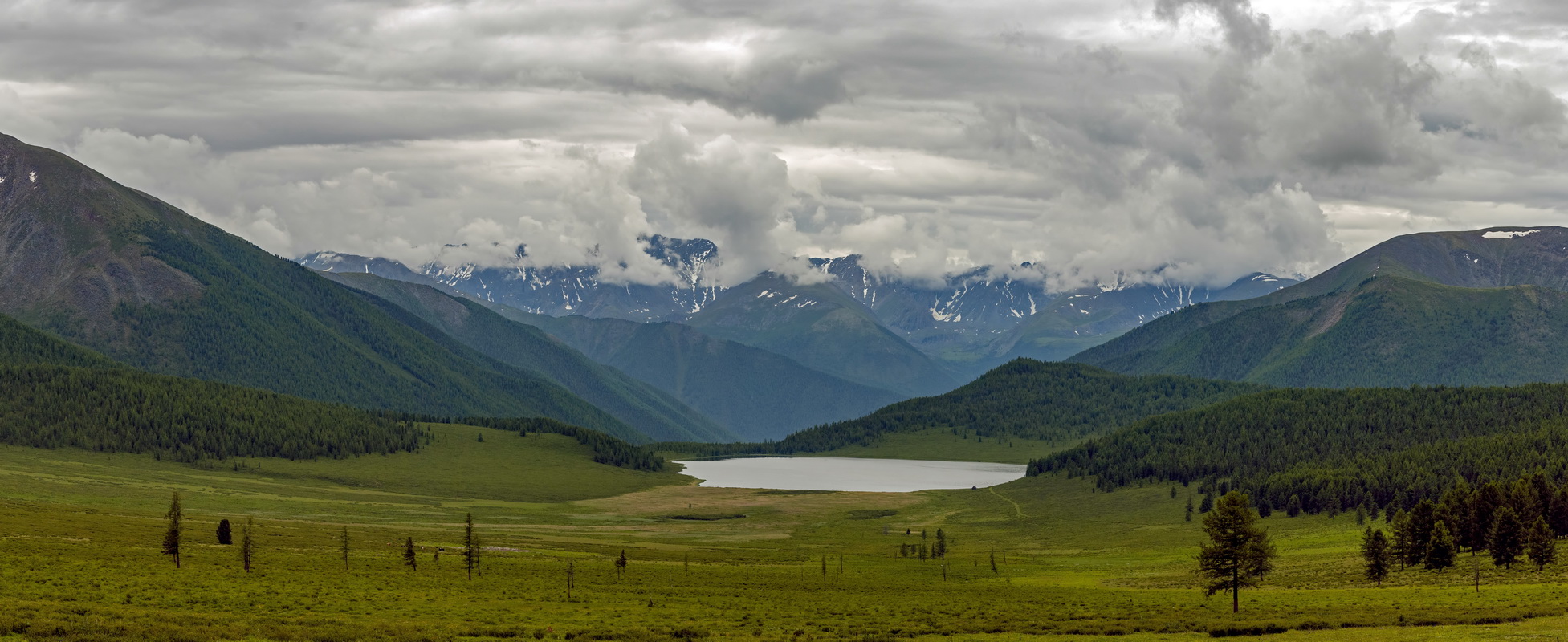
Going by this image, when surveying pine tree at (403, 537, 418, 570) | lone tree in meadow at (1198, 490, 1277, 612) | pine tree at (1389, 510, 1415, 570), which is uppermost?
lone tree in meadow at (1198, 490, 1277, 612)

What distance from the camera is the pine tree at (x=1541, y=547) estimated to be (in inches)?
4419

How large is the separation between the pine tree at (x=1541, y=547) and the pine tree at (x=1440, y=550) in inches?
278

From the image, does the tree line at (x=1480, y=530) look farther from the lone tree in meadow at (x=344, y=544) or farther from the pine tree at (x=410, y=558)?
the lone tree in meadow at (x=344, y=544)

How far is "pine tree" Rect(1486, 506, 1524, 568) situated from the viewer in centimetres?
11594

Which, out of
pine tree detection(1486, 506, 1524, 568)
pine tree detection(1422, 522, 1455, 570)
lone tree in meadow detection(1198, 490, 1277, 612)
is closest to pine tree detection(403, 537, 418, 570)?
lone tree in meadow detection(1198, 490, 1277, 612)

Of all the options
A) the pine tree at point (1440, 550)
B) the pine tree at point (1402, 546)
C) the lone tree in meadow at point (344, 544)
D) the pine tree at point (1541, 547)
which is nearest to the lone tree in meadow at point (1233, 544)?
the pine tree at point (1440, 550)

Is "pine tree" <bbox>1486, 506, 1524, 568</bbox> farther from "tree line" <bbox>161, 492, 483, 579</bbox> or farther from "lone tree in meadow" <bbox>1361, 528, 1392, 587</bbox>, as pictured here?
"tree line" <bbox>161, 492, 483, 579</bbox>

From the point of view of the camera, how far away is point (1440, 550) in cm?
11956

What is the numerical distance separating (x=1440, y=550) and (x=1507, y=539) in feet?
19.6

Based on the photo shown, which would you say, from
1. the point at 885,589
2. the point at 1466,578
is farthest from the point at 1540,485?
the point at 885,589

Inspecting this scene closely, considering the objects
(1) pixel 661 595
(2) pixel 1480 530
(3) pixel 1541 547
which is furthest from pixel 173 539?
(2) pixel 1480 530

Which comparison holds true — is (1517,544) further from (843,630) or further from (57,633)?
(57,633)

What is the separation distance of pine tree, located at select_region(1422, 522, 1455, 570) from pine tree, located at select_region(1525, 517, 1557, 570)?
7.06 m

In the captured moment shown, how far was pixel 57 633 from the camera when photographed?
61719 millimetres
